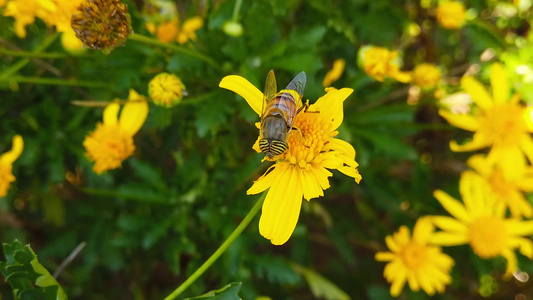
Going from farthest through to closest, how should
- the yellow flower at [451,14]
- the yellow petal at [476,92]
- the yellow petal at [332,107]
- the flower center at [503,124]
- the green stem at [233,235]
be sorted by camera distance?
the yellow flower at [451,14] < the flower center at [503,124] < the yellow petal at [476,92] < the yellow petal at [332,107] < the green stem at [233,235]

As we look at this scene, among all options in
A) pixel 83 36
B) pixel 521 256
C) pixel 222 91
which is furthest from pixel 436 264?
A: pixel 83 36

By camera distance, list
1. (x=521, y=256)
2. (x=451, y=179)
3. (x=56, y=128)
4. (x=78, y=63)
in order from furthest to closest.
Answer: (x=451, y=179), (x=521, y=256), (x=78, y=63), (x=56, y=128)

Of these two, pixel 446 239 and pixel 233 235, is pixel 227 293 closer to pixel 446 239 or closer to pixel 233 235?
pixel 233 235

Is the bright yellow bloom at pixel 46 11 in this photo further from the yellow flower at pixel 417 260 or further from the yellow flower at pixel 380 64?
the yellow flower at pixel 417 260

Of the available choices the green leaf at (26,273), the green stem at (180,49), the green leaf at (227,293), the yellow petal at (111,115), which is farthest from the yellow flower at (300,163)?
the yellow petal at (111,115)

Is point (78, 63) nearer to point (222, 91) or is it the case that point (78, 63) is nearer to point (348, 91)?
point (222, 91)

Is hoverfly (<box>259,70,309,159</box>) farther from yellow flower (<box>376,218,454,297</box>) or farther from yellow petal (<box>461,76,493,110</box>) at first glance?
yellow flower (<box>376,218,454,297</box>)

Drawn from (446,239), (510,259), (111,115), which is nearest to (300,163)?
(111,115)
